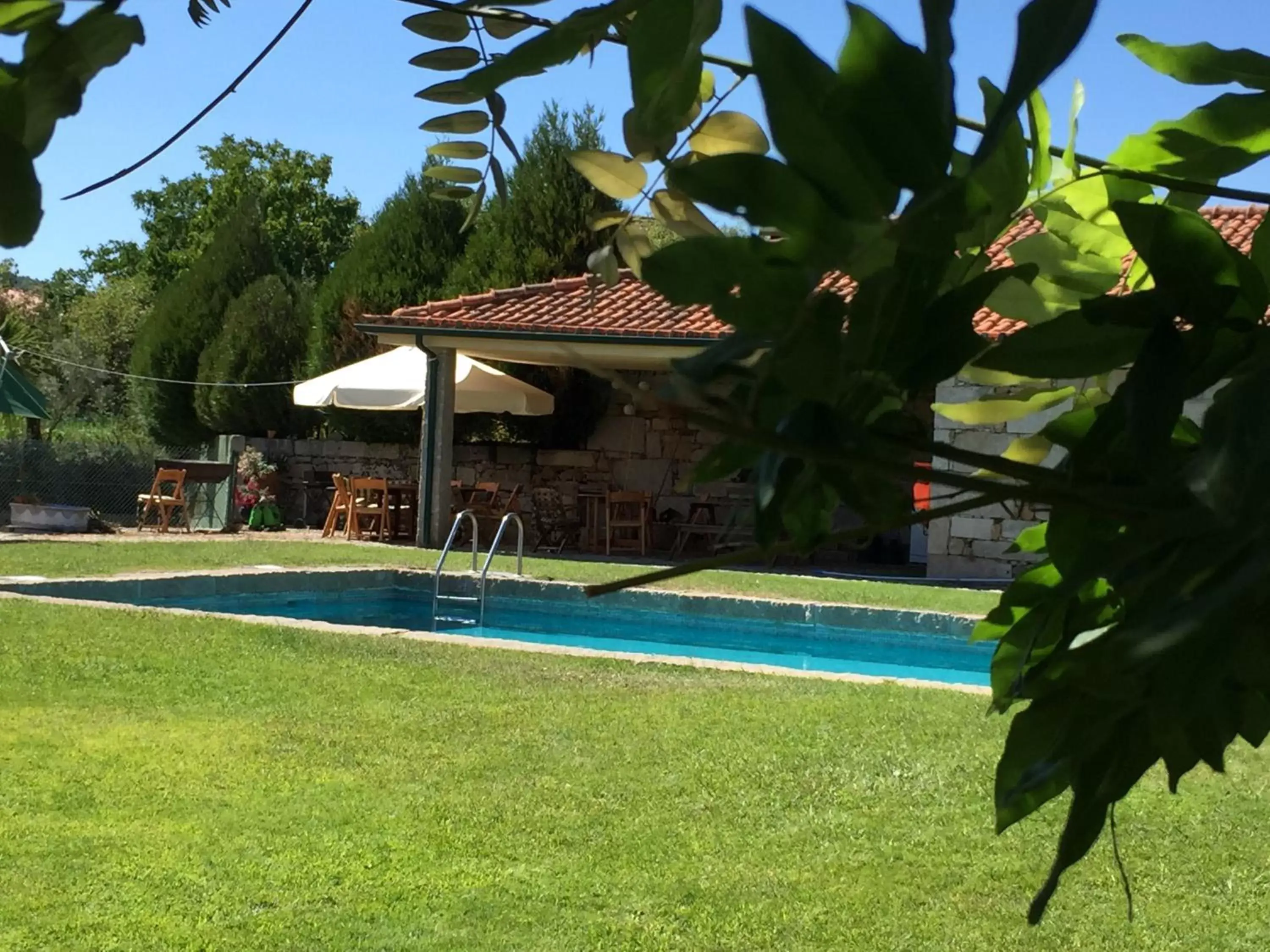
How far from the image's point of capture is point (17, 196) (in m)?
0.43

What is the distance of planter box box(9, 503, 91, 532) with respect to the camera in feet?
59.7

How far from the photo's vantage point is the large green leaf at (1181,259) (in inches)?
18.0

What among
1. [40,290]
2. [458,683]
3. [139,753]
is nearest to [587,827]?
[139,753]

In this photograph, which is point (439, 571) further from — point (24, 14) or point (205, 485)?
point (24, 14)

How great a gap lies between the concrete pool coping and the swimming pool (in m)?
0.02

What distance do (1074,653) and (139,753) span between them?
5.71 m

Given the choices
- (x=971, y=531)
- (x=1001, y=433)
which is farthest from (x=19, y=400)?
(x=1001, y=433)

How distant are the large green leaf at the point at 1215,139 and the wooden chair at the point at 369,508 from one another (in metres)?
17.4

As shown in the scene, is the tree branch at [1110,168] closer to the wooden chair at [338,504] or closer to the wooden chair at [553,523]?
the wooden chair at [553,523]

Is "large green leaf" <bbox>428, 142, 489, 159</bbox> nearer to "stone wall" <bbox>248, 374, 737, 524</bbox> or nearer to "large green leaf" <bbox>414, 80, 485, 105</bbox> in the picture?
"large green leaf" <bbox>414, 80, 485, 105</bbox>

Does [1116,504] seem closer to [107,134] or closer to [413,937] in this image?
[107,134]

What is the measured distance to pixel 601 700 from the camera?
23.0 ft

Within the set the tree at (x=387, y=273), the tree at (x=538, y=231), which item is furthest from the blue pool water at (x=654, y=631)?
the tree at (x=387, y=273)

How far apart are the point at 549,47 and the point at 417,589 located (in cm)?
1282
